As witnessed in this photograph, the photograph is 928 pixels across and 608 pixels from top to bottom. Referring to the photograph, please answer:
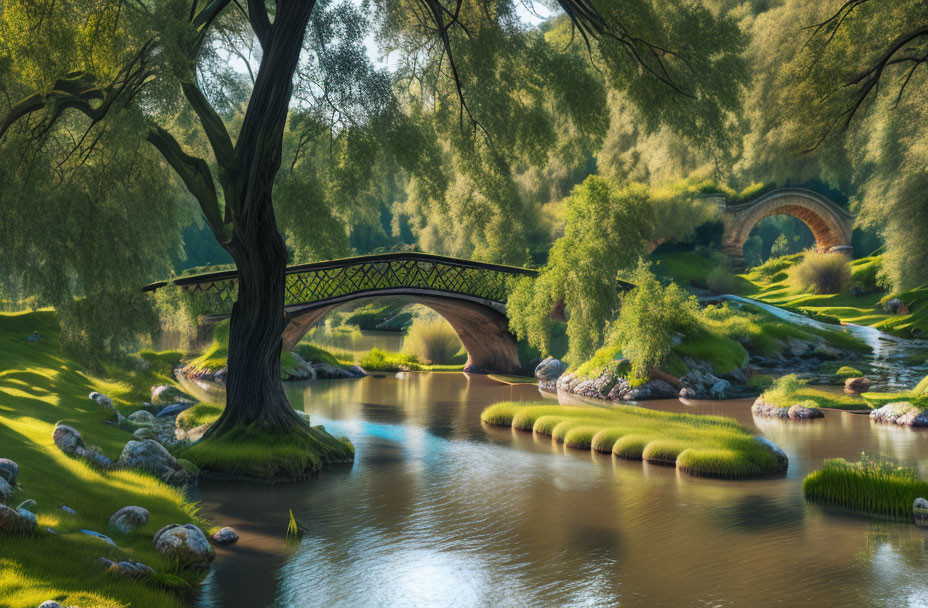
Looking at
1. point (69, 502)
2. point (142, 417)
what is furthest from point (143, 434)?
point (69, 502)

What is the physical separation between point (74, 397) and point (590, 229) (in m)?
14.7

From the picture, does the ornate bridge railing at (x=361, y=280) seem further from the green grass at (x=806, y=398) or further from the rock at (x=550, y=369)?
the green grass at (x=806, y=398)

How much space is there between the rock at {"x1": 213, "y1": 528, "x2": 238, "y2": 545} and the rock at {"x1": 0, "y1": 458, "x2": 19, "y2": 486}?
2.47 m

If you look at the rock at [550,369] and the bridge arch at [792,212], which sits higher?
the bridge arch at [792,212]

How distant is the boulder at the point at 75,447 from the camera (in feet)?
32.8

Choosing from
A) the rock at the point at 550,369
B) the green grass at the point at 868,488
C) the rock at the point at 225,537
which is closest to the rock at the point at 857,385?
the rock at the point at 550,369

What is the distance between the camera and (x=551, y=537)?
32.3 ft

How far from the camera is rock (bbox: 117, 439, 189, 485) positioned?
435 inches

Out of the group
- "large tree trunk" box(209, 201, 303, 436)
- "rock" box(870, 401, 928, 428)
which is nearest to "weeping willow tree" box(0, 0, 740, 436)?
"large tree trunk" box(209, 201, 303, 436)

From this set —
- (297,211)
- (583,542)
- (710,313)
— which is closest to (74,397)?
(297,211)

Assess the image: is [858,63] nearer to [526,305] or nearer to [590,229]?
[590,229]

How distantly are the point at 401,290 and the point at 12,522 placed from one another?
19.6 metres

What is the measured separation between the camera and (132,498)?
9.22 meters

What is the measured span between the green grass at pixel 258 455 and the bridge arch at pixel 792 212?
3444cm
